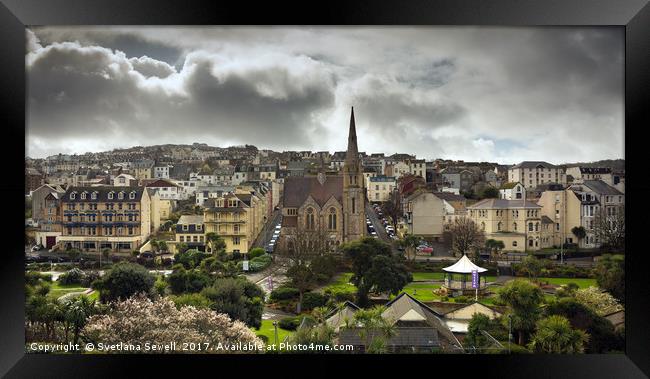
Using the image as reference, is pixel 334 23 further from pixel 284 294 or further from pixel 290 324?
pixel 290 324

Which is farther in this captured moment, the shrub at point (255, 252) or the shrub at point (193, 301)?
the shrub at point (255, 252)

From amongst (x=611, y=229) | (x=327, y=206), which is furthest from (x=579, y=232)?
(x=327, y=206)

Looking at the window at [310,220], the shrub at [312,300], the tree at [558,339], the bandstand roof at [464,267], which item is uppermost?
the window at [310,220]

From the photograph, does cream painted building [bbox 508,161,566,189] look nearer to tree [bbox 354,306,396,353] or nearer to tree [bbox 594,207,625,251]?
tree [bbox 594,207,625,251]

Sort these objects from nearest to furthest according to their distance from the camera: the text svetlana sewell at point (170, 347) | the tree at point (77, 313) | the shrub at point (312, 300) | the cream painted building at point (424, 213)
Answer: the text svetlana sewell at point (170, 347) < the tree at point (77, 313) < the shrub at point (312, 300) < the cream painted building at point (424, 213)

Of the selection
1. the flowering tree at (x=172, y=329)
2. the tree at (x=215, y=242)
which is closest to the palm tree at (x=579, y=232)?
the flowering tree at (x=172, y=329)

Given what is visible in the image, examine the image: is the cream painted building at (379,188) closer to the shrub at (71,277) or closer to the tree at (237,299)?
the tree at (237,299)

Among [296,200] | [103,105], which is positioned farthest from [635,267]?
[103,105]
